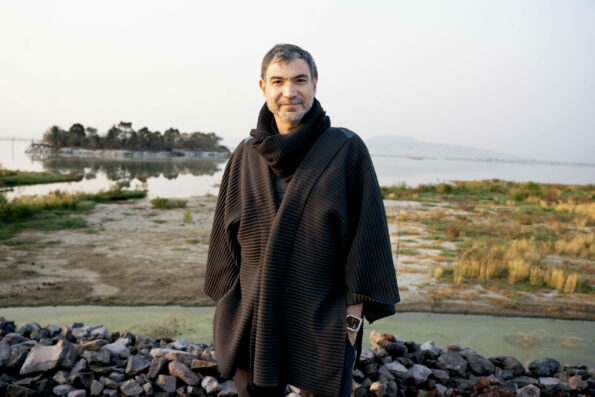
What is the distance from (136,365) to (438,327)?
3065 millimetres

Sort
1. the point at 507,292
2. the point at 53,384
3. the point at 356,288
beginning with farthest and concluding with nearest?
the point at 507,292 < the point at 53,384 < the point at 356,288

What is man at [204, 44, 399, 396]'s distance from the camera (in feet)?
4.71

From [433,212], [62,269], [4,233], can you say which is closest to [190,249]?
[62,269]

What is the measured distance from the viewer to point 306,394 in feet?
5.00

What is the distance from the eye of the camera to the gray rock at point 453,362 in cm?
292

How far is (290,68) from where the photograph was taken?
1.45 meters

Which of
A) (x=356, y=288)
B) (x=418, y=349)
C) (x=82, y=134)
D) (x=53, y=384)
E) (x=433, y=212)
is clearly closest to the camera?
(x=356, y=288)

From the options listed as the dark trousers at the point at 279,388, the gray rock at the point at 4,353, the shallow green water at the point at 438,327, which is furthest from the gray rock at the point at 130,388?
the shallow green water at the point at 438,327

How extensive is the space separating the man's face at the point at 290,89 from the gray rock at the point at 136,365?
1892 millimetres

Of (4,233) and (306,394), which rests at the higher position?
(306,394)

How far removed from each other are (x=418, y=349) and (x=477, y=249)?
208 inches

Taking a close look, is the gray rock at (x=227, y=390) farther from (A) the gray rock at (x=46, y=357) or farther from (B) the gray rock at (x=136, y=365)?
(A) the gray rock at (x=46, y=357)

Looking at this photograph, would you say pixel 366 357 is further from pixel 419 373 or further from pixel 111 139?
pixel 111 139

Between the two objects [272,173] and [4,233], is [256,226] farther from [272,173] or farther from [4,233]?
[4,233]
